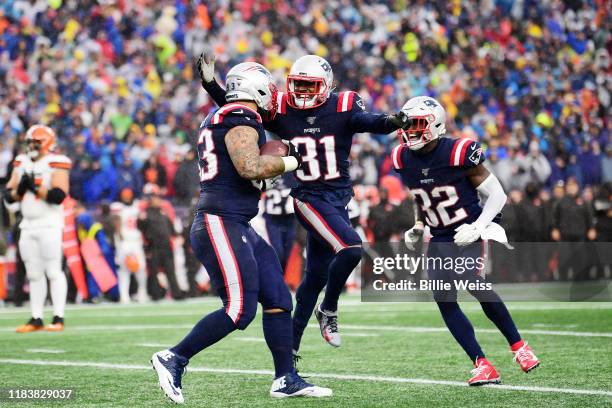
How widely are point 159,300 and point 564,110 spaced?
841 cm

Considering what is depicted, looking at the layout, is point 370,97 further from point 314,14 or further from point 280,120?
point 280,120

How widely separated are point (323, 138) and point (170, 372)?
194 centimetres

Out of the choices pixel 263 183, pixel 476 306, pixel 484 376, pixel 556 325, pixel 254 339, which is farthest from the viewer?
pixel 476 306

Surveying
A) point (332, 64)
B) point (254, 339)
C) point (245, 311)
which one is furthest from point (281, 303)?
point (332, 64)

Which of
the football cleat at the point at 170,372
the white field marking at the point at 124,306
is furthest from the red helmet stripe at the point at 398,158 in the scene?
the white field marking at the point at 124,306

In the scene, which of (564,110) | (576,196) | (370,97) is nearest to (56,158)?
(576,196)

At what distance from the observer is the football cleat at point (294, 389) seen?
5.62m

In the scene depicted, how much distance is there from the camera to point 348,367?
691 centimetres

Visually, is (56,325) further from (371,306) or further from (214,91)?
(214,91)

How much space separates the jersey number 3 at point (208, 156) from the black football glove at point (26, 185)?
431 centimetres

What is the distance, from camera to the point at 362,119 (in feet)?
21.5

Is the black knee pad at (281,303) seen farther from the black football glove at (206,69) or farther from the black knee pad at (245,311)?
the black football glove at (206,69)

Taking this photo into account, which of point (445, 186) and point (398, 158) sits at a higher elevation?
point (398, 158)

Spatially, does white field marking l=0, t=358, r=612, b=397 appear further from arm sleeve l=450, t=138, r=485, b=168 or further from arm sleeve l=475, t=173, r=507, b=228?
arm sleeve l=450, t=138, r=485, b=168
